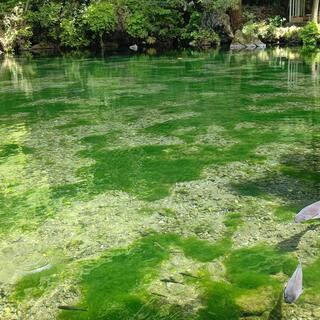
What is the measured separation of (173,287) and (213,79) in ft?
34.1

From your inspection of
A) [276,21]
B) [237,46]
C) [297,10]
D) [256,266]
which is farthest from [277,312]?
[297,10]

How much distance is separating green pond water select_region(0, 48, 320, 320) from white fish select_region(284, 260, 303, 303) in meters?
0.11

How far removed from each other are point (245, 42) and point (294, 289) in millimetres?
23006

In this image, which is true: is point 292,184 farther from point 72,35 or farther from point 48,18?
point 48,18

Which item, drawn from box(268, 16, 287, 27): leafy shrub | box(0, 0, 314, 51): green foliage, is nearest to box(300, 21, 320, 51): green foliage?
box(0, 0, 314, 51): green foliage

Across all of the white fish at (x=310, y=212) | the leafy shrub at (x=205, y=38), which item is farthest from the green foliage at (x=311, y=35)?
the white fish at (x=310, y=212)

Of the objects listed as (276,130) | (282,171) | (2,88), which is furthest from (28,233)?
(2,88)

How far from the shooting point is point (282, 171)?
215 inches

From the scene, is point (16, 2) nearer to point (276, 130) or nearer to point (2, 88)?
point (2, 88)

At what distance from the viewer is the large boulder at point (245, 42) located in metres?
24.2

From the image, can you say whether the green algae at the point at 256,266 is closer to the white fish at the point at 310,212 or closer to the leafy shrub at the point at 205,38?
the white fish at the point at 310,212

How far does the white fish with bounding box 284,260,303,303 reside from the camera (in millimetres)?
2902

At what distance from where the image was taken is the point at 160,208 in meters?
4.68

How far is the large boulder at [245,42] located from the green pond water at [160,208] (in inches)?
573
